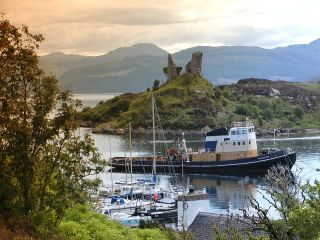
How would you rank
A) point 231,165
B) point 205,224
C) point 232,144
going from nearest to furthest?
point 205,224, point 231,165, point 232,144

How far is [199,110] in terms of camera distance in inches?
6722

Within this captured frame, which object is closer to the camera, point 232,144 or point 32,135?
point 32,135

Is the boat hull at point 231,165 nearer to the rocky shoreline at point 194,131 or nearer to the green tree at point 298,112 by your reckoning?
the rocky shoreline at point 194,131

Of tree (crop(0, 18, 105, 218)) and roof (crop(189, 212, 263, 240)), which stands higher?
tree (crop(0, 18, 105, 218))

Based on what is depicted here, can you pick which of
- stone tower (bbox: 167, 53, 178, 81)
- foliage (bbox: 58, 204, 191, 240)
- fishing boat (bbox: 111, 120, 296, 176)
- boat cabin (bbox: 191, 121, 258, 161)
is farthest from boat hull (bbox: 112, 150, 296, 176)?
stone tower (bbox: 167, 53, 178, 81)

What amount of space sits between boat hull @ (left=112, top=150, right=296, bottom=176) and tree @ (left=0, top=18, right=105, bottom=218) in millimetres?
62211

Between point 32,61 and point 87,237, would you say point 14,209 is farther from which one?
point 32,61

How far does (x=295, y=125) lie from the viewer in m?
172

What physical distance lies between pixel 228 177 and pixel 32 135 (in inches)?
2723

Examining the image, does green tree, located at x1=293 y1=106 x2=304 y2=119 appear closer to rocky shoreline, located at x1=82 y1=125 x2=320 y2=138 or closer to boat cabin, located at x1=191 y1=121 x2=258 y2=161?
rocky shoreline, located at x1=82 y1=125 x2=320 y2=138

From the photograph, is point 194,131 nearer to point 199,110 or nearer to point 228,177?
point 199,110

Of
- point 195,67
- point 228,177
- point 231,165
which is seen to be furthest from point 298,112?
point 228,177

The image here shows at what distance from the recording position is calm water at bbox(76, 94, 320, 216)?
65.1 metres

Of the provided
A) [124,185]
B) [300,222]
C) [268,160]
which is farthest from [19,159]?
[268,160]
